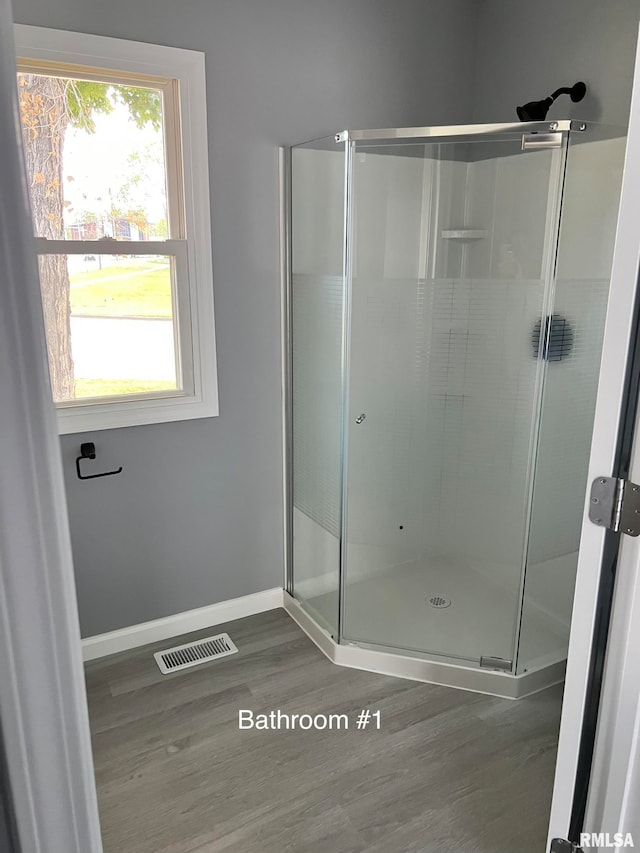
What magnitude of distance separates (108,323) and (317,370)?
2.66ft

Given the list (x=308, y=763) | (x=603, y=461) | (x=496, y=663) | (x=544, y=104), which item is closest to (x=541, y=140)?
(x=544, y=104)

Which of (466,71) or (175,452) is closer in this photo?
(175,452)

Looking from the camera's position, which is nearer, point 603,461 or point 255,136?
point 603,461

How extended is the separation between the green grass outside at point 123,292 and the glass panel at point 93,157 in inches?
5.1

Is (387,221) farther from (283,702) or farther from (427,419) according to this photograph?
(283,702)

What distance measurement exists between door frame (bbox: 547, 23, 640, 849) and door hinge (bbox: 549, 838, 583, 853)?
1 centimetres

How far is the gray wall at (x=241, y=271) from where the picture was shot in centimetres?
228

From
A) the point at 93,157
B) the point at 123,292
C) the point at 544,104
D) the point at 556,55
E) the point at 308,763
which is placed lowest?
the point at 308,763

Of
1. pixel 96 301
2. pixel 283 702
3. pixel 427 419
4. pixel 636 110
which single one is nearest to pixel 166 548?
pixel 283 702

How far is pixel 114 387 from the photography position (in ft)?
7.67

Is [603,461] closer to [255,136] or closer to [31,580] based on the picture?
[31,580]

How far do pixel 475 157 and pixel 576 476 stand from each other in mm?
1262

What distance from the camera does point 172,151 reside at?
2.26 metres

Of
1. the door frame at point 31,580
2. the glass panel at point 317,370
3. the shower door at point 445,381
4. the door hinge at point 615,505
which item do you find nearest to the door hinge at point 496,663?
the shower door at point 445,381
